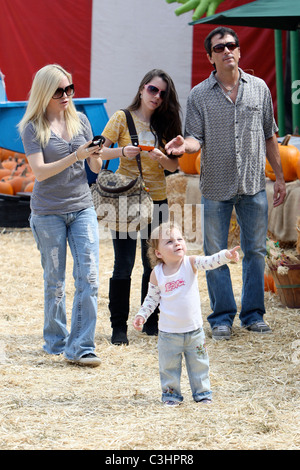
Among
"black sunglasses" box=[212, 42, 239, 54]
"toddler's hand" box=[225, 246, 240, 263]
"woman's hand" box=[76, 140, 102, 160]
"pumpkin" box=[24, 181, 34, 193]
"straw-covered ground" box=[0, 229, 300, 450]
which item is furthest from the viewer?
"pumpkin" box=[24, 181, 34, 193]

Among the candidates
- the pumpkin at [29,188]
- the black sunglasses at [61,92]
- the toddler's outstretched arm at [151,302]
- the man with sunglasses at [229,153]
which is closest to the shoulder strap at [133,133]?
the man with sunglasses at [229,153]

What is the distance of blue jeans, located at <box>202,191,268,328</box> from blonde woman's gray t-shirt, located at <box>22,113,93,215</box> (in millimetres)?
1077

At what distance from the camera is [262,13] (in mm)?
6496

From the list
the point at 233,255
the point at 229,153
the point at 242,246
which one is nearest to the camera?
the point at 233,255

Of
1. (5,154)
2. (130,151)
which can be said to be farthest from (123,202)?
(5,154)

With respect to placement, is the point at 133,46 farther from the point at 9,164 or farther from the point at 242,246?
the point at 242,246

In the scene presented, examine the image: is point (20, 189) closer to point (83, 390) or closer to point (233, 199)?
point (233, 199)

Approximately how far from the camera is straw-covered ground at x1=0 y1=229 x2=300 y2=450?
127 inches

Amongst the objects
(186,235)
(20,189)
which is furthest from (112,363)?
(20,189)

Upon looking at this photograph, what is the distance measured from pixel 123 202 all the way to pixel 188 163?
4.48m

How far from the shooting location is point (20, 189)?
10273 millimetres

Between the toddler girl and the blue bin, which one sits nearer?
the toddler girl

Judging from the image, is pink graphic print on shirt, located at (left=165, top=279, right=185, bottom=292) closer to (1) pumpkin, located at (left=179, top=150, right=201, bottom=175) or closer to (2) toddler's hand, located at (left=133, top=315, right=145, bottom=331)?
(2) toddler's hand, located at (left=133, top=315, right=145, bottom=331)


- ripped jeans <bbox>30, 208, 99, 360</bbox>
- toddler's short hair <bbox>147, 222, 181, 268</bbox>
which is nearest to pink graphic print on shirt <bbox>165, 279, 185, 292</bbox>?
toddler's short hair <bbox>147, 222, 181, 268</bbox>
